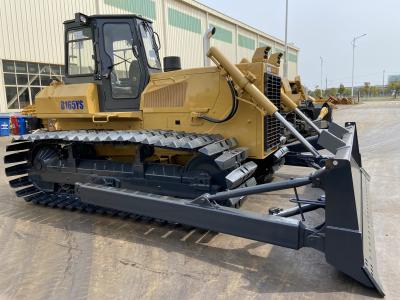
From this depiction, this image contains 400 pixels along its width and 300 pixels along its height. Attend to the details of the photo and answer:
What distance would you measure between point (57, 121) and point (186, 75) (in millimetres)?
2567

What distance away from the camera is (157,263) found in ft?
11.9

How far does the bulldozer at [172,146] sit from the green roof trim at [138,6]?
1677cm

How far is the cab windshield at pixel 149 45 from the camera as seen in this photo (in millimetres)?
5418

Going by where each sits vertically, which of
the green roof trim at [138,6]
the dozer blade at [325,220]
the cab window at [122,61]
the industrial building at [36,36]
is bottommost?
the dozer blade at [325,220]

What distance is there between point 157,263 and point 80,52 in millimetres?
3664

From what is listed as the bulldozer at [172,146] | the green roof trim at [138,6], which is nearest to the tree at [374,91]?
the green roof trim at [138,6]

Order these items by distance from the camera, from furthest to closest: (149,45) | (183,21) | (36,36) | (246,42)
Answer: (246,42) < (183,21) < (36,36) < (149,45)

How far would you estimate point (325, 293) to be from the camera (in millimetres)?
2984

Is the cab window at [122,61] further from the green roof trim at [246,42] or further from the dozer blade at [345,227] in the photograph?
the green roof trim at [246,42]

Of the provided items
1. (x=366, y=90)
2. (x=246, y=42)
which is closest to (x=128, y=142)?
(x=246, y=42)

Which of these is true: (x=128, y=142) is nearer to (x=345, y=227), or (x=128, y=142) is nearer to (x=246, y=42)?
(x=345, y=227)

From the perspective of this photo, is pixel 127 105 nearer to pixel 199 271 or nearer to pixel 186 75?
pixel 186 75

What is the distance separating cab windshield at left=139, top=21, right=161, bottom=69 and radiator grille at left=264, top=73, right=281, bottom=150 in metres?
1.87

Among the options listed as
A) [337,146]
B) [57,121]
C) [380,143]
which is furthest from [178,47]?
[337,146]
